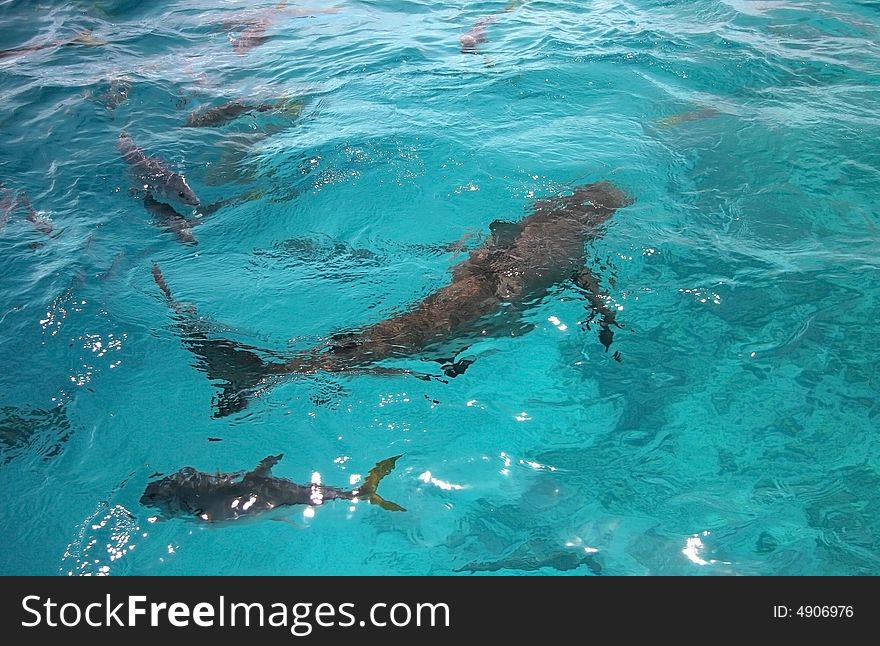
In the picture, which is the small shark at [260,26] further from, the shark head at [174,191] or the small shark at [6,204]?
the small shark at [6,204]

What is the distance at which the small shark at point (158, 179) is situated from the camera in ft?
26.3

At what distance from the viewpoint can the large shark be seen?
568cm

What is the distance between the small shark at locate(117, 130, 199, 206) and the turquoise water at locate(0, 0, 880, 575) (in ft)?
0.99

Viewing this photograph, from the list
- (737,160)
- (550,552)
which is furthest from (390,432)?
(737,160)

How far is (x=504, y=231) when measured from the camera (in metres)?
6.86

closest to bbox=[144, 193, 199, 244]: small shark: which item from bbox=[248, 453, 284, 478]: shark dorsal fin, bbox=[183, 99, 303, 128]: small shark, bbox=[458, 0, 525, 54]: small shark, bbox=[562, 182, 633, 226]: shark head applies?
bbox=[183, 99, 303, 128]: small shark

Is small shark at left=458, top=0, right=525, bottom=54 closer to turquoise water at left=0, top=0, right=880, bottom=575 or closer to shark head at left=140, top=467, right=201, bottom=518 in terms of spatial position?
turquoise water at left=0, top=0, right=880, bottom=575

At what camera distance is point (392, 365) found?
5.64 m

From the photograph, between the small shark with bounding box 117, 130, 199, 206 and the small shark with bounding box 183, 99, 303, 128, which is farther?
the small shark with bounding box 183, 99, 303, 128

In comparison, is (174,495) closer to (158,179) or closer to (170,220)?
(170,220)

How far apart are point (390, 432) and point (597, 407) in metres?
1.85

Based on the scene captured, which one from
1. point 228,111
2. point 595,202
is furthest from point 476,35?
point 595,202

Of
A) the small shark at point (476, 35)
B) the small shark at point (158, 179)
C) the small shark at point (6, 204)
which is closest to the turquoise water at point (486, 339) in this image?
the small shark at point (6, 204)

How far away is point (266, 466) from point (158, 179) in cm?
512
